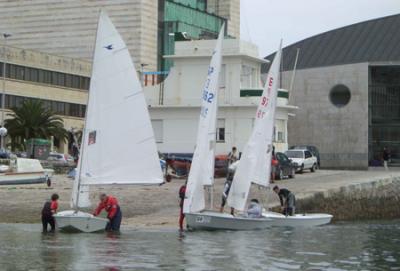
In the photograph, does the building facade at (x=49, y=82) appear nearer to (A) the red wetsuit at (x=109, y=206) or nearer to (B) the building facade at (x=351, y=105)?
(B) the building facade at (x=351, y=105)

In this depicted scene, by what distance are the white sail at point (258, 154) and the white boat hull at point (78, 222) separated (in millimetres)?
6472

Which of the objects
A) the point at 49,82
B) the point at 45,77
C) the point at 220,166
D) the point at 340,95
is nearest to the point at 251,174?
the point at 220,166

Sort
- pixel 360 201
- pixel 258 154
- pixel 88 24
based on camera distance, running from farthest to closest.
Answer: pixel 88 24
pixel 360 201
pixel 258 154

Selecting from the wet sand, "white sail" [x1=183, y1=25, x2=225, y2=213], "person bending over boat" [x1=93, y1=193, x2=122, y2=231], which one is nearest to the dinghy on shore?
the wet sand

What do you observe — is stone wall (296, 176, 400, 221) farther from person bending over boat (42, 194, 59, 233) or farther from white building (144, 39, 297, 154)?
person bending over boat (42, 194, 59, 233)

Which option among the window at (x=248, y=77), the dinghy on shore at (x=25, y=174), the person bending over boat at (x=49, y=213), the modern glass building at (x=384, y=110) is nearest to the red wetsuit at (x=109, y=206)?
the person bending over boat at (x=49, y=213)

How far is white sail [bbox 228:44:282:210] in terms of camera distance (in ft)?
111

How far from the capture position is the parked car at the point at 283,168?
163 ft

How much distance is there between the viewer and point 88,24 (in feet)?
437

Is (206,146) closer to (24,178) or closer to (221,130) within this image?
(24,178)

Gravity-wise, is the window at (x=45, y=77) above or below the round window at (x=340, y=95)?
above

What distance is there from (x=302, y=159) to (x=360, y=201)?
35.8 ft

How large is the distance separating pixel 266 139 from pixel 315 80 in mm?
54264

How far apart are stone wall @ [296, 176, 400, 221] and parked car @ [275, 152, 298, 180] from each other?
482cm
